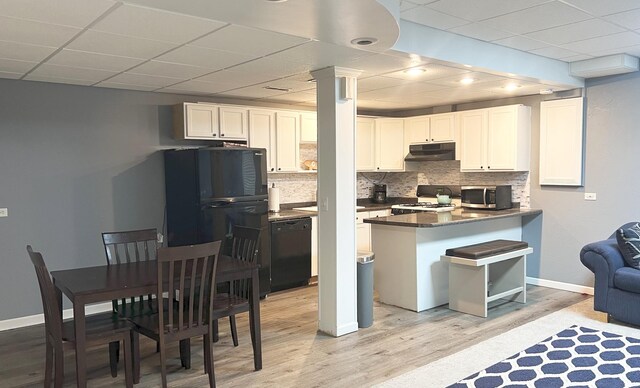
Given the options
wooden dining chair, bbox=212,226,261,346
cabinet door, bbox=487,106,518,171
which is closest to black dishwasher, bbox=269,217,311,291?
wooden dining chair, bbox=212,226,261,346

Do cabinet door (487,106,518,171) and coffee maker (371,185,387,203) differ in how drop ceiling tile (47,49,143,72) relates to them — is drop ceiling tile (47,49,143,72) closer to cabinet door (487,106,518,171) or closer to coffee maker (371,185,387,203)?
cabinet door (487,106,518,171)

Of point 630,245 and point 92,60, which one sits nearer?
point 92,60

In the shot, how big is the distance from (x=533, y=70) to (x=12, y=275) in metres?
5.36

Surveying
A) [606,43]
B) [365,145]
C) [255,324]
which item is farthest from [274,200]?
[606,43]

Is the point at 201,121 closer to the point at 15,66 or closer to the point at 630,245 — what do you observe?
the point at 15,66

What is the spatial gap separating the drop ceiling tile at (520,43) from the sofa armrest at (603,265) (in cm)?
191

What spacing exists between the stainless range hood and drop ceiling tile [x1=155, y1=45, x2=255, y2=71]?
11.8ft

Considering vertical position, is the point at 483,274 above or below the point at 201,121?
below

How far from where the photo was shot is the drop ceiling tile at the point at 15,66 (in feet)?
12.2

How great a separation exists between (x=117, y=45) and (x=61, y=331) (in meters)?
1.88

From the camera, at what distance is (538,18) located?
3434 mm

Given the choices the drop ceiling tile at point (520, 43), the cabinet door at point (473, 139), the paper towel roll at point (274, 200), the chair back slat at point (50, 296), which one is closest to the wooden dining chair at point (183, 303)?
the chair back slat at point (50, 296)

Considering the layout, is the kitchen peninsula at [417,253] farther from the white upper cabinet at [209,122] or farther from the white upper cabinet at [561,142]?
the white upper cabinet at [209,122]

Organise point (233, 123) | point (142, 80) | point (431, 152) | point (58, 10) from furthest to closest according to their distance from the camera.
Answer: point (431, 152)
point (233, 123)
point (142, 80)
point (58, 10)
